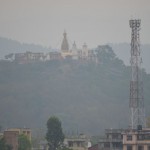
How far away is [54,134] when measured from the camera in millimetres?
107312

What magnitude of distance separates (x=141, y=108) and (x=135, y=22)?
21.8 feet

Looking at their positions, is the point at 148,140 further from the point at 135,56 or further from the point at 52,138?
the point at 52,138

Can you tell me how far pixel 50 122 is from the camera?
350 ft

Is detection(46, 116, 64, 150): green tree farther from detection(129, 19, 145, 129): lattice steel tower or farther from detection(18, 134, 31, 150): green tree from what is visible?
detection(129, 19, 145, 129): lattice steel tower

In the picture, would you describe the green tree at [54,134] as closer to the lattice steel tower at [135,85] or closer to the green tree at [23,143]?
the green tree at [23,143]

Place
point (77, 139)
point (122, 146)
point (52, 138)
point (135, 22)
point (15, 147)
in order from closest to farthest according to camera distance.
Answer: point (122, 146)
point (135, 22)
point (15, 147)
point (52, 138)
point (77, 139)

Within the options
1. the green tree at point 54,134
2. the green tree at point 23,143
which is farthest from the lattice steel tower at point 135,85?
the green tree at point 23,143

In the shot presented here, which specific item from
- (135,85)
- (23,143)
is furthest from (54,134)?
(135,85)

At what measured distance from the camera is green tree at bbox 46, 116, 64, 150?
10688 centimetres

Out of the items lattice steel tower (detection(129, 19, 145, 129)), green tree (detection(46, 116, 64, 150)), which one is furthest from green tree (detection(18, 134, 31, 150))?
lattice steel tower (detection(129, 19, 145, 129))

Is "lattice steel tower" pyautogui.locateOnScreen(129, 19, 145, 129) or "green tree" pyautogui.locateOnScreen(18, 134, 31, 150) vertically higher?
"lattice steel tower" pyautogui.locateOnScreen(129, 19, 145, 129)

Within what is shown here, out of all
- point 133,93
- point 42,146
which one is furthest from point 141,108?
point 42,146

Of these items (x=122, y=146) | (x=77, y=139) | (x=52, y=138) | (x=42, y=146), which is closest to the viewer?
(x=122, y=146)

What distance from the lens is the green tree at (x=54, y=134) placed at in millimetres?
106875
